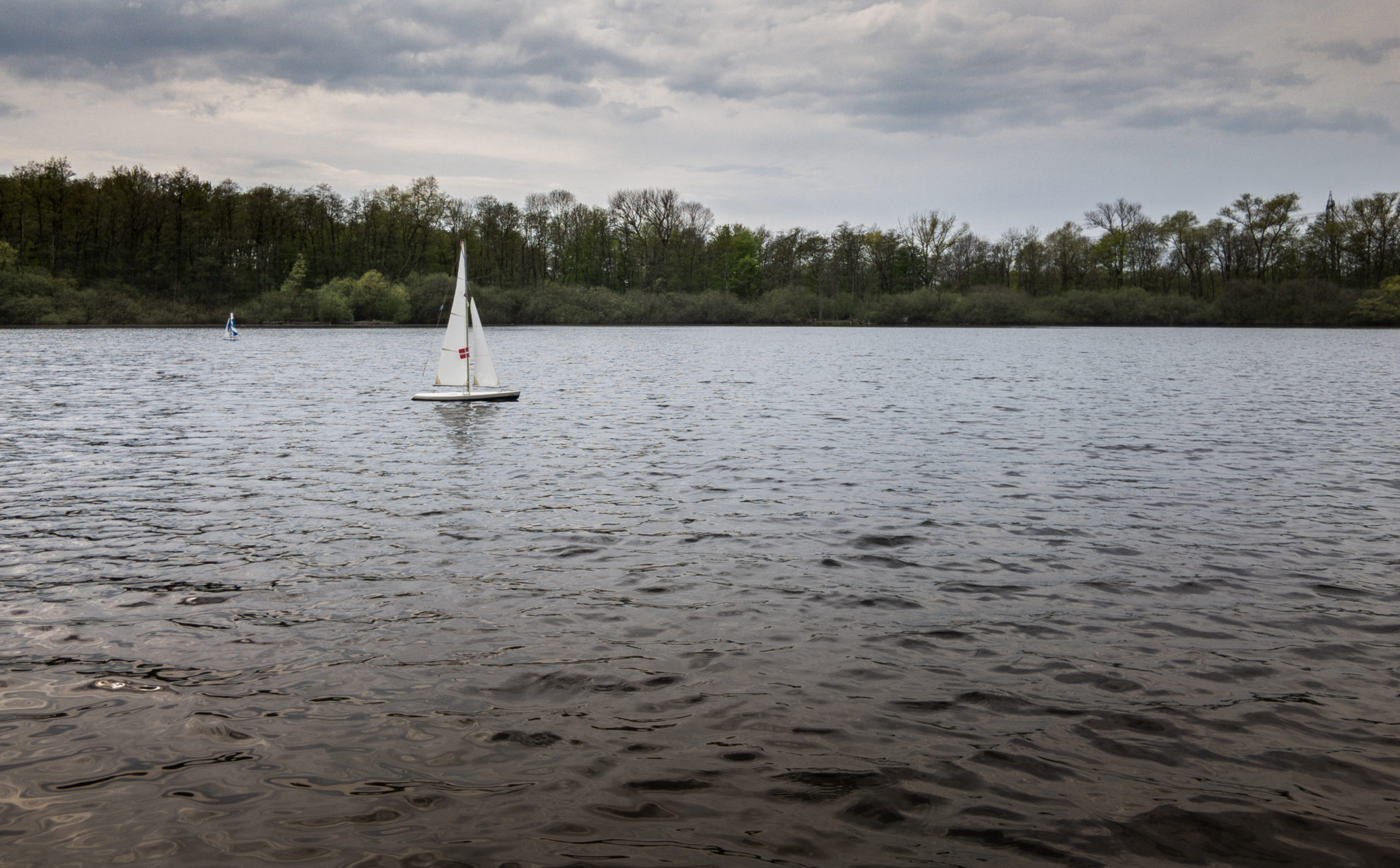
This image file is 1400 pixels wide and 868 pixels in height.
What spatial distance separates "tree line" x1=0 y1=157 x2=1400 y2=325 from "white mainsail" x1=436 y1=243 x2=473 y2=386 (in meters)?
84.6

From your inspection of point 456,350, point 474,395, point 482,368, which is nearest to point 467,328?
point 456,350

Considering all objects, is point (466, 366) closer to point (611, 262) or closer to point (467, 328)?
point (467, 328)

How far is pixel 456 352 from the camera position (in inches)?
1260

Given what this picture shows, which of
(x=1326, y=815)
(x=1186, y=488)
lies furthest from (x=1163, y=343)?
(x=1326, y=815)

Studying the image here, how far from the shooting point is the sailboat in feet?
102

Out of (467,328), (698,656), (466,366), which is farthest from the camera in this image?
(467,328)

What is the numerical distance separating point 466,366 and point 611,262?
132471 millimetres

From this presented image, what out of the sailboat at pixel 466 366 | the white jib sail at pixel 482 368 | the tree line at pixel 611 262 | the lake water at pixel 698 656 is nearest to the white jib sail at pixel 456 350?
the sailboat at pixel 466 366

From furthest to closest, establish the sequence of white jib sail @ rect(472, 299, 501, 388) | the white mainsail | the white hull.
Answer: white jib sail @ rect(472, 299, 501, 388), the white hull, the white mainsail

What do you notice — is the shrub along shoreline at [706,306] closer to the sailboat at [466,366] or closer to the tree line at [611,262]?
the tree line at [611,262]

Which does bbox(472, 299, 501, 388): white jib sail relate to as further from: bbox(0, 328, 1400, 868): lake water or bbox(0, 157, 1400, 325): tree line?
bbox(0, 157, 1400, 325): tree line

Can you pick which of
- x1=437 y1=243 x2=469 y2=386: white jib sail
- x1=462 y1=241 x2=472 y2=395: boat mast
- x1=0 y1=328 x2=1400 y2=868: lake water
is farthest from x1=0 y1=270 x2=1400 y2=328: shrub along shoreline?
x1=0 y1=328 x2=1400 y2=868: lake water

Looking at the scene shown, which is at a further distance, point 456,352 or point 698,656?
point 456,352

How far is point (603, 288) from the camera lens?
15175 cm
